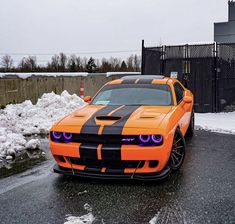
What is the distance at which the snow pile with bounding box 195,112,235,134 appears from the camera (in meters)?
9.36

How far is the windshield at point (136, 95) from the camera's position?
6078 millimetres

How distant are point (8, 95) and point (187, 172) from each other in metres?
9.88

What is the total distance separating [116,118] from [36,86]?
10372 millimetres

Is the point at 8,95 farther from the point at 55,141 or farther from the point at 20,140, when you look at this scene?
the point at 55,141

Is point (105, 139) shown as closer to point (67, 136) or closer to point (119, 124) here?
point (119, 124)

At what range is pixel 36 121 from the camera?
395 inches

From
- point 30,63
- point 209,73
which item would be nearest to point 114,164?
point 209,73

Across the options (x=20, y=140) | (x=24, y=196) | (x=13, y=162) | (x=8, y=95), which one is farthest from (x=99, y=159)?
(x=8, y=95)

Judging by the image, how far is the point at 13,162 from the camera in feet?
20.3

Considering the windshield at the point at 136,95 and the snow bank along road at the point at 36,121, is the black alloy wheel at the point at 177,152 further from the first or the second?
the snow bank along road at the point at 36,121

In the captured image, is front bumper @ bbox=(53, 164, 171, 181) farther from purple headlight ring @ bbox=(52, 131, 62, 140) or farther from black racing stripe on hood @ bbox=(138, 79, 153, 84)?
black racing stripe on hood @ bbox=(138, 79, 153, 84)

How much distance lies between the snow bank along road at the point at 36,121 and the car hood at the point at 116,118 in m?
1.99

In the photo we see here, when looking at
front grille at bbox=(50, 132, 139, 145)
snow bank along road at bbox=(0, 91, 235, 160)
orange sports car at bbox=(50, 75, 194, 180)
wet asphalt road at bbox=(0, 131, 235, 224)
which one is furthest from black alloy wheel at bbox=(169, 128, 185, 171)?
snow bank along road at bbox=(0, 91, 235, 160)

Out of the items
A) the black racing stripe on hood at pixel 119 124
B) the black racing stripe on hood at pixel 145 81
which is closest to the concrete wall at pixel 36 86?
the black racing stripe on hood at pixel 145 81
